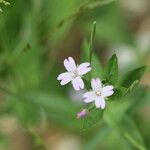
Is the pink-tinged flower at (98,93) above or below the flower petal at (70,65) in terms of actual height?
below

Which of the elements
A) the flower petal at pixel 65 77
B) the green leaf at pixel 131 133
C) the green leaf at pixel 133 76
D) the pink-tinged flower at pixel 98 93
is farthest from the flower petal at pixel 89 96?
the green leaf at pixel 131 133

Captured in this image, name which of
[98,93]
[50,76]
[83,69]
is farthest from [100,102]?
[50,76]

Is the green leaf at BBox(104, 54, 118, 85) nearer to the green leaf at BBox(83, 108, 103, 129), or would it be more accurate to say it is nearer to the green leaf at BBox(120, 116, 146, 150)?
the green leaf at BBox(83, 108, 103, 129)

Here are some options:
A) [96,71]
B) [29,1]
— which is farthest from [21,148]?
[96,71]

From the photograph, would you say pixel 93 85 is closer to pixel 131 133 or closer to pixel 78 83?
pixel 78 83

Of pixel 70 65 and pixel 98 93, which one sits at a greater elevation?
pixel 70 65

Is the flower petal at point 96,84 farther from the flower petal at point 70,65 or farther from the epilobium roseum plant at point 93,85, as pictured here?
the flower petal at point 70,65
